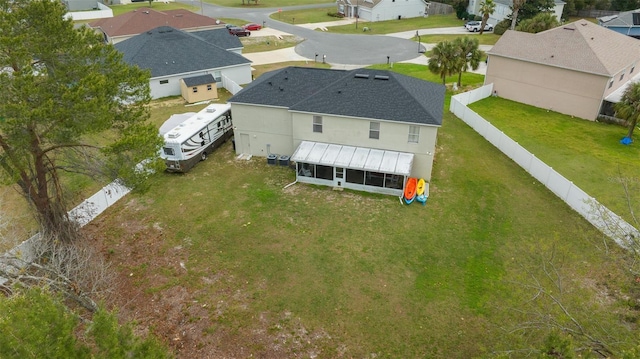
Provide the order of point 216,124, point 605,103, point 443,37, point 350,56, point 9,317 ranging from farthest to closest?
point 443,37
point 350,56
point 605,103
point 216,124
point 9,317

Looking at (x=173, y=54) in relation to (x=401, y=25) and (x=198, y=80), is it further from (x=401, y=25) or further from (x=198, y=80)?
(x=401, y=25)

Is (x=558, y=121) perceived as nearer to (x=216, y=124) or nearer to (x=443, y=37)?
(x=216, y=124)

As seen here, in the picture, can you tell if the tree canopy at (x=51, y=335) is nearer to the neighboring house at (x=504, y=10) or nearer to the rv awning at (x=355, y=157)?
the rv awning at (x=355, y=157)

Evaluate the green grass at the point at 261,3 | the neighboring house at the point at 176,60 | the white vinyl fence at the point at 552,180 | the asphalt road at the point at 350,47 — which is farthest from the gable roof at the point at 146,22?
the white vinyl fence at the point at 552,180

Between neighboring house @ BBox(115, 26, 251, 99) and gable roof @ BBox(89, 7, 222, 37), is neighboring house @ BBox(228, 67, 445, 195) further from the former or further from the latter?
gable roof @ BBox(89, 7, 222, 37)

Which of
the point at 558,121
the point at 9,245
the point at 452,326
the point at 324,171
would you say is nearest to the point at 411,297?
the point at 452,326

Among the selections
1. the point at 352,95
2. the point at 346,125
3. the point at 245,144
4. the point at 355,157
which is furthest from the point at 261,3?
the point at 355,157
